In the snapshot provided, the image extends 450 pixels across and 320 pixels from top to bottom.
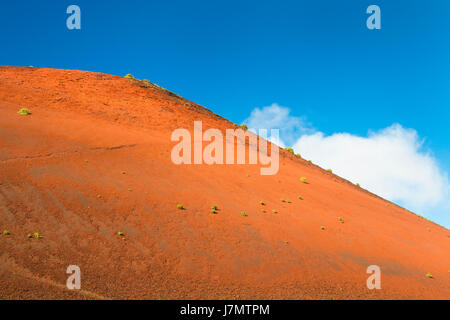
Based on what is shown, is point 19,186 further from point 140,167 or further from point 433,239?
point 433,239

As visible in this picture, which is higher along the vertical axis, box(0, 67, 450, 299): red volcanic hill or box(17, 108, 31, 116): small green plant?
box(17, 108, 31, 116): small green plant

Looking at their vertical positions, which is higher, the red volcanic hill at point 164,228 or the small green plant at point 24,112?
the small green plant at point 24,112

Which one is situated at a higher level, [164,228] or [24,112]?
[24,112]

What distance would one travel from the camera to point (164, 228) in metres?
10.3

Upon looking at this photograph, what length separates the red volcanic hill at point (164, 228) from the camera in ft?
26.0

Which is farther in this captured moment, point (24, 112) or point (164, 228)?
point (24, 112)

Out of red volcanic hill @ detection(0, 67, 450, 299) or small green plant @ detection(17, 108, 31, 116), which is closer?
red volcanic hill @ detection(0, 67, 450, 299)

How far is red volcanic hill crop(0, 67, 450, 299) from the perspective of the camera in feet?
26.0

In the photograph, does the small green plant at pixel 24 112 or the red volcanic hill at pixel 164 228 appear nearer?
the red volcanic hill at pixel 164 228
